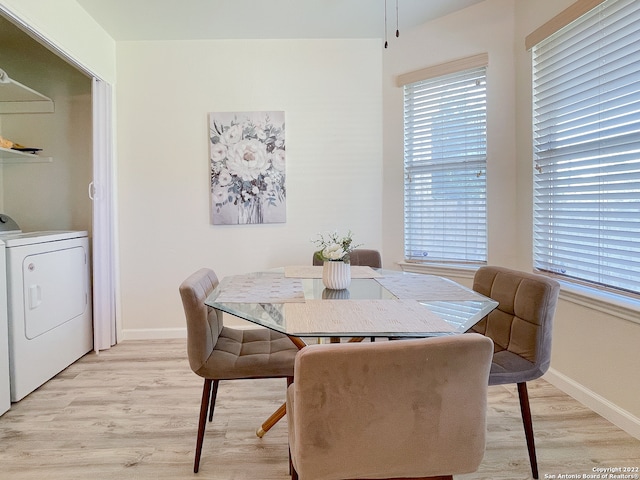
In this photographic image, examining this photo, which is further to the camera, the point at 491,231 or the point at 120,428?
the point at 491,231

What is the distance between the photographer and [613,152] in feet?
6.43

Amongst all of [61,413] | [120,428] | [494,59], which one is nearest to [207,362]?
[120,428]

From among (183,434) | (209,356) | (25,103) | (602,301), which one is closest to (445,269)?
(602,301)

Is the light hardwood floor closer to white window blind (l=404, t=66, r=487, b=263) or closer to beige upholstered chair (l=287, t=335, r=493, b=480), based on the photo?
beige upholstered chair (l=287, t=335, r=493, b=480)

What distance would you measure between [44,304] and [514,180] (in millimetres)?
3448

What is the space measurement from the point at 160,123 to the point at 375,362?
10.3 feet

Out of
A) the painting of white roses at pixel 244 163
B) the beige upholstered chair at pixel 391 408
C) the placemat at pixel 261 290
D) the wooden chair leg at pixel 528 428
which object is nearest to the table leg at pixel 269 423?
the placemat at pixel 261 290

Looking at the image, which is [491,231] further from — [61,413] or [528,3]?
[61,413]

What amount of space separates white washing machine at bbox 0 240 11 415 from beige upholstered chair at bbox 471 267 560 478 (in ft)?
8.39

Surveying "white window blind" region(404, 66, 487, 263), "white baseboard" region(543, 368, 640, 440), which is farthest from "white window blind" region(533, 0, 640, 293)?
"white baseboard" region(543, 368, 640, 440)

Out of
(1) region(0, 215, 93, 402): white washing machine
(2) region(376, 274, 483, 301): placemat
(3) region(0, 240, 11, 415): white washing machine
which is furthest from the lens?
(1) region(0, 215, 93, 402): white washing machine

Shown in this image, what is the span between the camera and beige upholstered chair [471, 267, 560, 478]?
1506mm

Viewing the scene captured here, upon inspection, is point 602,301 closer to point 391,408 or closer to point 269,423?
point 391,408

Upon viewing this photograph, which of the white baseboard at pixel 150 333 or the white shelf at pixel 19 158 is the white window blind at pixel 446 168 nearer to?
the white baseboard at pixel 150 333
